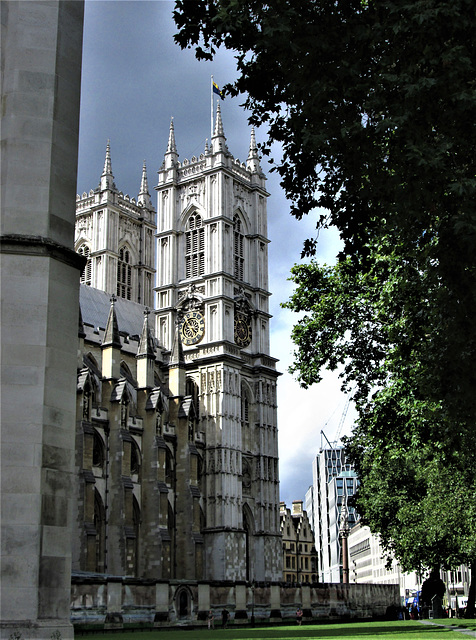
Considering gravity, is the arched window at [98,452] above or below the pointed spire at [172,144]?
below

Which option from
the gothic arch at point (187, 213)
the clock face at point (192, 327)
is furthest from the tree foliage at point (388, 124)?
the gothic arch at point (187, 213)

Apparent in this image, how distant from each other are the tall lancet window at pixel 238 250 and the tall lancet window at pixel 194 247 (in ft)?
8.63

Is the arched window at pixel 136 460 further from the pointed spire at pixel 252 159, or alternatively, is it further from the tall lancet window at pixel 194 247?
the pointed spire at pixel 252 159

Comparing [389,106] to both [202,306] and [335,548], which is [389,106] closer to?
[202,306]

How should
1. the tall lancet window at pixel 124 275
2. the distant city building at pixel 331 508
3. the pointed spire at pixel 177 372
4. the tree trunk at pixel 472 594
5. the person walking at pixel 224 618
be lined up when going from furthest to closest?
the distant city building at pixel 331 508 → the tall lancet window at pixel 124 275 → the pointed spire at pixel 177 372 → the tree trunk at pixel 472 594 → the person walking at pixel 224 618

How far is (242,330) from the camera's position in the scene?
206 feet

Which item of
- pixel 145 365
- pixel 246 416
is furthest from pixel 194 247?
pixel 246 416

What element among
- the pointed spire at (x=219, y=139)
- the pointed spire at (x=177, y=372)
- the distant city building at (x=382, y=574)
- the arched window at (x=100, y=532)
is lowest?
the distant city building at (x=382, y=574)

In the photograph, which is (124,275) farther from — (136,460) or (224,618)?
(224,618)

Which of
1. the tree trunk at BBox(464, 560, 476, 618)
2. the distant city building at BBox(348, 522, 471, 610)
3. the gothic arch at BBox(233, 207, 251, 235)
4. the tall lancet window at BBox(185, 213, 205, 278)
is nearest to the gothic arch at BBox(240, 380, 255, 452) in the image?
the tall lancet window at BBox(185, 213, 205, 278)

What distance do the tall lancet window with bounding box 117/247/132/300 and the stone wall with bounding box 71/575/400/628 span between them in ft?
104


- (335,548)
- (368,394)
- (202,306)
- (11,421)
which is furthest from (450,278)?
(335,548)

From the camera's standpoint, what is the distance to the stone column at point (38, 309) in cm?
1180

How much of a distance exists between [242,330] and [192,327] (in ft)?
13.0
